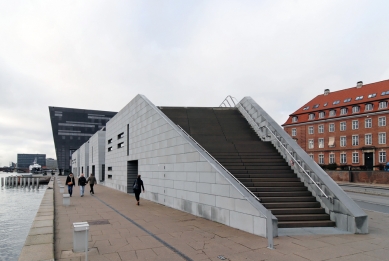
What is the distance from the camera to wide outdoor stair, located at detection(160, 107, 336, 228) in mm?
9570

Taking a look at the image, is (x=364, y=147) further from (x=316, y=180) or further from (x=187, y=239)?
(x=187, y=239)

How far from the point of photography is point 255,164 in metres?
12.6

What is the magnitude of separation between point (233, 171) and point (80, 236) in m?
6.56

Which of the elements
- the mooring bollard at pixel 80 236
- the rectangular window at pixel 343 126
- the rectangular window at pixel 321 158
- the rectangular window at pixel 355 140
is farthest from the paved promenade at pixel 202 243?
the rectangular window at pixel 321 158

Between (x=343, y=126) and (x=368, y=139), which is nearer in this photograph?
(x=368, y=139)

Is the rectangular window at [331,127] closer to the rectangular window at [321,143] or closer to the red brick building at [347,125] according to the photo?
the red brick building at [347,125]

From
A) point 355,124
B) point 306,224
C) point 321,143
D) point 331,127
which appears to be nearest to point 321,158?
point 321,143

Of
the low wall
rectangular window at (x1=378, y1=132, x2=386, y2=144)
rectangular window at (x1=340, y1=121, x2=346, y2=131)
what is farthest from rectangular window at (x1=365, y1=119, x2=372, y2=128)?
the low wall

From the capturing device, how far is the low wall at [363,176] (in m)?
34.7

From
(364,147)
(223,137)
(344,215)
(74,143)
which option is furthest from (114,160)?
(74,143)

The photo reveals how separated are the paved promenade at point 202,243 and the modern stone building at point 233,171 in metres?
0.62

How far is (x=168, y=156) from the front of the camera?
1516 cm

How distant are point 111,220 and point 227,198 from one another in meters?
4.57

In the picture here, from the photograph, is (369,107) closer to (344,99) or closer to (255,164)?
(344,99)
